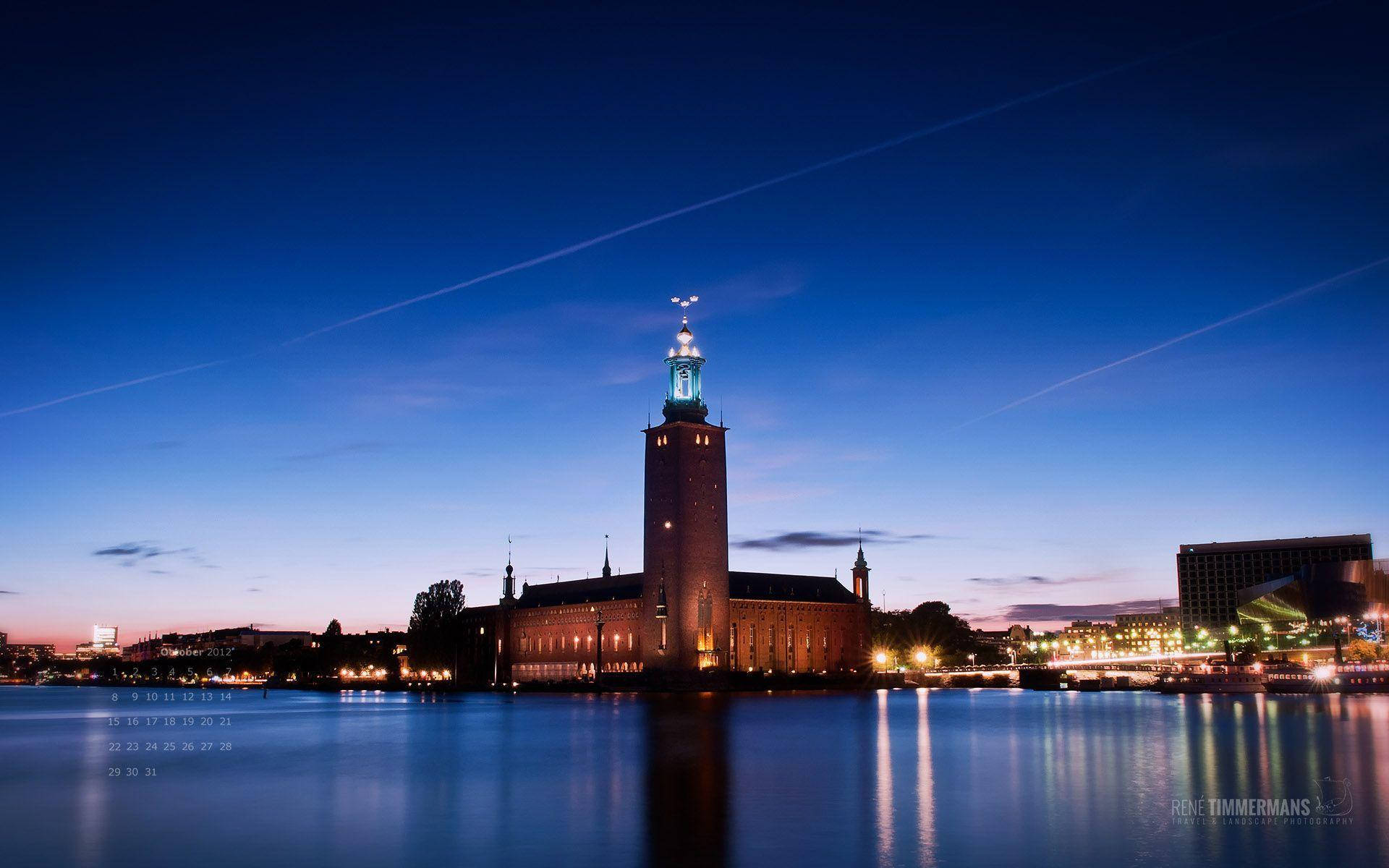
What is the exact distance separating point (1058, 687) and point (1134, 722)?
203 ft

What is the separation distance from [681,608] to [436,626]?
100 ft

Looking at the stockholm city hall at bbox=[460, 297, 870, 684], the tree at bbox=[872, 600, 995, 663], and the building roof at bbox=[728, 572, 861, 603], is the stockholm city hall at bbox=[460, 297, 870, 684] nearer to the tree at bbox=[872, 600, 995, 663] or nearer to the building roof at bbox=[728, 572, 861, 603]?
the building roof at bbox=[728, 572, 861, 603]

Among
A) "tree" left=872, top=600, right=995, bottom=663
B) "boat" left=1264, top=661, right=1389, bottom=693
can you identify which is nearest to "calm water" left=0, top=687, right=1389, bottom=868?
"boat" left=1264, top=661, right=1389, bottom=693

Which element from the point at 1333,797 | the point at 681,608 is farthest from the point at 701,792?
the point at 681,608

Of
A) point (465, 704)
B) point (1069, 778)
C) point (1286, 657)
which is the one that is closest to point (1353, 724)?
point (1069, 778)

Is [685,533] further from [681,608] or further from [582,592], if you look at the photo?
[582,592]

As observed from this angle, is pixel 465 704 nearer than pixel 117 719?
No

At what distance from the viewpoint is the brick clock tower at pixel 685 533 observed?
317 feet

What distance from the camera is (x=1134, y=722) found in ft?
159

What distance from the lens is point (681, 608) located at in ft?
316

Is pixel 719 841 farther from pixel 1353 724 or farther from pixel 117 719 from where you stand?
pixel 117 719

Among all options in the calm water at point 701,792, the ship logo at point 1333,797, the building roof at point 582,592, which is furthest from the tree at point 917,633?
the ship logo at point 1333,797

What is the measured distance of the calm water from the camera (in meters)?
16.9

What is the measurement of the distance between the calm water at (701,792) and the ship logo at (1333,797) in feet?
0.84
